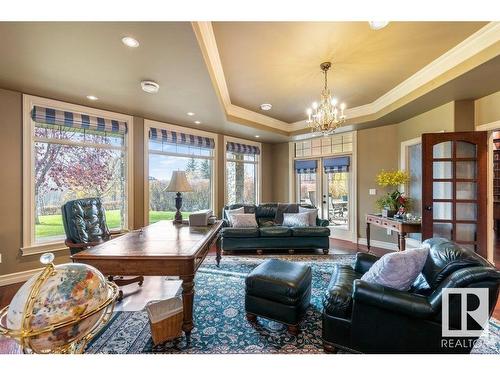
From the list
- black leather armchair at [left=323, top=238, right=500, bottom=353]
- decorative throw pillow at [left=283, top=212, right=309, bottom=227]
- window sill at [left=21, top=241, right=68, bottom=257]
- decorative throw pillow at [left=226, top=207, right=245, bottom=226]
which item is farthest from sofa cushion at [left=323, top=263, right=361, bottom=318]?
window sill at [left=21, top=241, right=68, bottom=257]

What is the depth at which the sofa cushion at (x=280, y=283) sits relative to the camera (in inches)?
73.7

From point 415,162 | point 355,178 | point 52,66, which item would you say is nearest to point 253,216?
point 355,178

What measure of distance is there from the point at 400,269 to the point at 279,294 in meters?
0.92

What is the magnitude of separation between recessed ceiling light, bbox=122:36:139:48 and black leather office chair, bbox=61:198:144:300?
178 cm

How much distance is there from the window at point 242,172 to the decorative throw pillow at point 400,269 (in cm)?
412

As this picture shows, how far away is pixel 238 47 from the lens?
2475 mm

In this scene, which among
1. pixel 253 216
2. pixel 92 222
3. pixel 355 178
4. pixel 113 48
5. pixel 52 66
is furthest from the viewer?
pixel 355 178

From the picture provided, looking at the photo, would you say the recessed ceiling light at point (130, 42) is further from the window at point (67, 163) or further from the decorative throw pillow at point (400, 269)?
the decorative throw pillow at point (400, 269)

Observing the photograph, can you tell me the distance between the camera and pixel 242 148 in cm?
571

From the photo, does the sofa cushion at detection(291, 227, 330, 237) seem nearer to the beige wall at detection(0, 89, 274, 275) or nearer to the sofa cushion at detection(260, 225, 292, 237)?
the sofa cushion at detection(260, 225, 292, 237)

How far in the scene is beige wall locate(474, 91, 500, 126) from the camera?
2.98m

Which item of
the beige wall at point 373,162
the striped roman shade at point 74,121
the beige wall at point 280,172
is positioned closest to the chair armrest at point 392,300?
the beige wall at point 373,162
